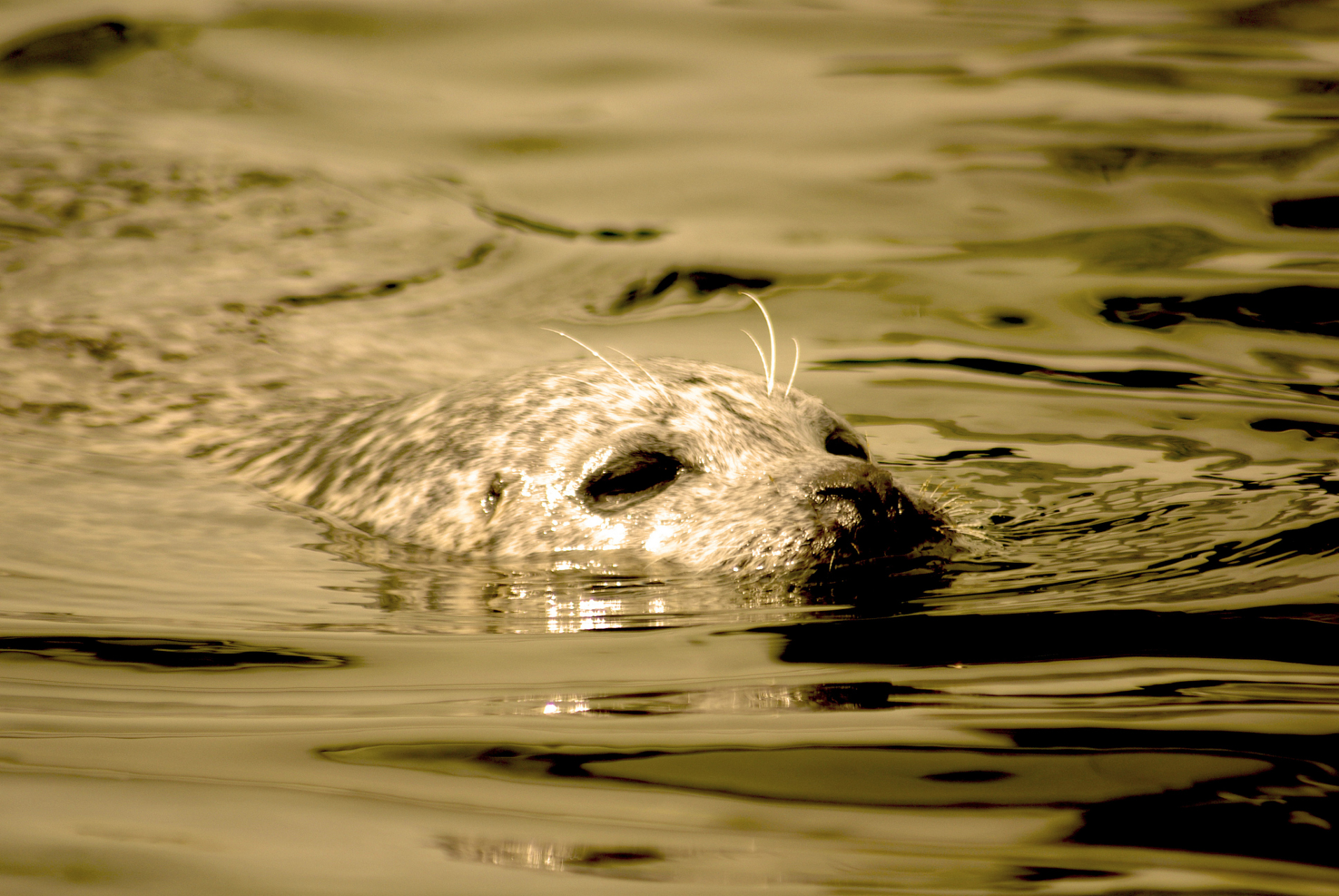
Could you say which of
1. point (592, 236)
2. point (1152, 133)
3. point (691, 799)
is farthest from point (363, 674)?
point (1152, 133)

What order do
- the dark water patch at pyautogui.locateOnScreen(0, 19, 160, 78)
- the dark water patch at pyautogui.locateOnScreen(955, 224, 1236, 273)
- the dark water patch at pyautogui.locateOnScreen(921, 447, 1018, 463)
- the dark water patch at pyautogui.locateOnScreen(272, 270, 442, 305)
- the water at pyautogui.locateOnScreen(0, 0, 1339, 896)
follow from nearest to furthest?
the water at pyautogui.locateOnScreen(0, 0, 1339, 896)
the dark water patch at pyautogui.locateOnScreen(921, 447, 1018, 463)
the dark water patch at pyautogui.locateOnScreen(272, 270, 442, 305)
the dark water patch at pyautogui.locateOnScreen(955, 224, 1236, 273)
the dark water patch at pyautogui.locateOnScreen(0, 19, 160, 78)

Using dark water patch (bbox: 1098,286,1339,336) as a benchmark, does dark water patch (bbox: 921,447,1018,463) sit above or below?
below

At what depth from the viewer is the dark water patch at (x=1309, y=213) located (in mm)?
7516

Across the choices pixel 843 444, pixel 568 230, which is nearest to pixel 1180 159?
pixel 568 230

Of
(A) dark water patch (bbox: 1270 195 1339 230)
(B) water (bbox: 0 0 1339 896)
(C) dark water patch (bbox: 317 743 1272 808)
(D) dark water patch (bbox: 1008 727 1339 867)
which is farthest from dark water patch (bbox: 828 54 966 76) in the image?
(C) dark water patch (bbox: 317 743 1272 808)

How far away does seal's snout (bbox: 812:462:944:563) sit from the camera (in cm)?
365

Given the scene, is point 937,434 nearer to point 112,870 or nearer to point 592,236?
point 592,236

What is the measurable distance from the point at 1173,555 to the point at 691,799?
84.7 inches

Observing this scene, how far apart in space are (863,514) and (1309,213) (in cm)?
509

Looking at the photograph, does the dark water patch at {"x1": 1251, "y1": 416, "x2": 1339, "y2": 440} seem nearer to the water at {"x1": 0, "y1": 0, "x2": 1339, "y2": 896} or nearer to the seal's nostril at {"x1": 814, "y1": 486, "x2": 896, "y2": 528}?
the water at {"x1": 0, "y1": 0, "x2": 1339, "y2": 896}

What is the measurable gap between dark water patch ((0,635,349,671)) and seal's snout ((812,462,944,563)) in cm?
142

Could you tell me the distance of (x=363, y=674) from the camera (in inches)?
103

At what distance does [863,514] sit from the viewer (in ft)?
12.0

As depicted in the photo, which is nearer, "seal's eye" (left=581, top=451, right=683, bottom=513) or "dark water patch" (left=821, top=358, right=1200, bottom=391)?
"seal's eye" (left=581, top=451, right=683, bottom=513)
